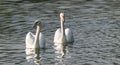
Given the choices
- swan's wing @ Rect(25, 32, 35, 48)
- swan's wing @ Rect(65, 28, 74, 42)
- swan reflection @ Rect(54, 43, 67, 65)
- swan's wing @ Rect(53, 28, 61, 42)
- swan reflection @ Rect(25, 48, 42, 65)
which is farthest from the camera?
swan's wing @ Rect(65, 28, 74, 42)

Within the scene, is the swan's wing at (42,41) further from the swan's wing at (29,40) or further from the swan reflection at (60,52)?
the swan reflection at (60,52)

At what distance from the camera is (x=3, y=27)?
33.2m

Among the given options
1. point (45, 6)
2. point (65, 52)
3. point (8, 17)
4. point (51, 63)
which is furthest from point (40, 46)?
point (45, 6)

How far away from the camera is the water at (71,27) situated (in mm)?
26719

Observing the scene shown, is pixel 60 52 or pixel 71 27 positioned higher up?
pixel 71 27

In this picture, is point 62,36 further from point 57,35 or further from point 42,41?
point 42,41

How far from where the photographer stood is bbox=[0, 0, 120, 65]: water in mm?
26719

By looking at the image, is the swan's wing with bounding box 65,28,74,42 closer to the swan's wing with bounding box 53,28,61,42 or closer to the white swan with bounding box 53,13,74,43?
the white swan with bounding box 53,13,74,43

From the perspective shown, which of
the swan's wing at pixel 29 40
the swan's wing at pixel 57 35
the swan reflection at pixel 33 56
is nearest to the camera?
the swan reflection at pixel 33 56

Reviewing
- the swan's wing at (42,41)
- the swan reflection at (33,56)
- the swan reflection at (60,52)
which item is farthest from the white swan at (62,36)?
the swan reflection at (33,56)

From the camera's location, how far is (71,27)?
3341 centimetres

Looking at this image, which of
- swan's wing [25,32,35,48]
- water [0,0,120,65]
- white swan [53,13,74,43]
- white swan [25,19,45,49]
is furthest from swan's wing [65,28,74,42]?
swan's wing [25,32,35,48]

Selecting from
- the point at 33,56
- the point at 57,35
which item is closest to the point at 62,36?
the point at 57,35

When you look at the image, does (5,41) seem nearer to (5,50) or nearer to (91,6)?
(5,50)
